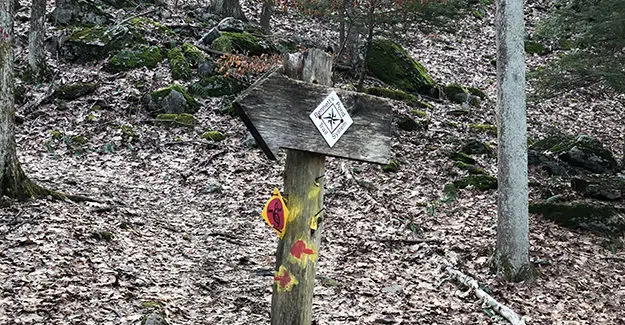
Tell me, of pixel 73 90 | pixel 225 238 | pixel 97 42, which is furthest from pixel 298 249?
pixel 97 42

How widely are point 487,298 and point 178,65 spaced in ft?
30.9

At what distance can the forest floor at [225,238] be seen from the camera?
535 centimetres

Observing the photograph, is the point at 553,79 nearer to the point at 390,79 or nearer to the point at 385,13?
the point at 385,13

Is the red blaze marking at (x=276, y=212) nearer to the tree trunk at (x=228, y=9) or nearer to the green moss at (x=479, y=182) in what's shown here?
the green moss at (x=479, y=182)

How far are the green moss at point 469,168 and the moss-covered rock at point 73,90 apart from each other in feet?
27.1

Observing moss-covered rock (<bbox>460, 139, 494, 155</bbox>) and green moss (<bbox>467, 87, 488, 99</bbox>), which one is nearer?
moss-covered rock (<bbox>460, 139, 494, 155</bbox>)

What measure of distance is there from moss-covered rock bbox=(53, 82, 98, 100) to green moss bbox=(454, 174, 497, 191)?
27.3 ft

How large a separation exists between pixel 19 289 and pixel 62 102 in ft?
25.8

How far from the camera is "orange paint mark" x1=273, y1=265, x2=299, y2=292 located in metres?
3.18

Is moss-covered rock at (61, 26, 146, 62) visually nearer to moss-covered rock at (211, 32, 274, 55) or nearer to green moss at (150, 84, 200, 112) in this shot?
moss-covered rock at (211, 32, 274, 55)

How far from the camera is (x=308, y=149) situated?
2.98 meters

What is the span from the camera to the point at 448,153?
1094cm

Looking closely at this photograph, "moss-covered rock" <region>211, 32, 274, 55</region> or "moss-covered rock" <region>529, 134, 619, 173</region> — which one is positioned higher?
"moss-covered rock" <region>211, 32, 274, 55</region>

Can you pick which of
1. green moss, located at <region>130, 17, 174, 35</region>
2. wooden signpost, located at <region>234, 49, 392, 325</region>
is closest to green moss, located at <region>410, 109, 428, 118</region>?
green moss, located at <region>130, 17, 174, 35</region>
